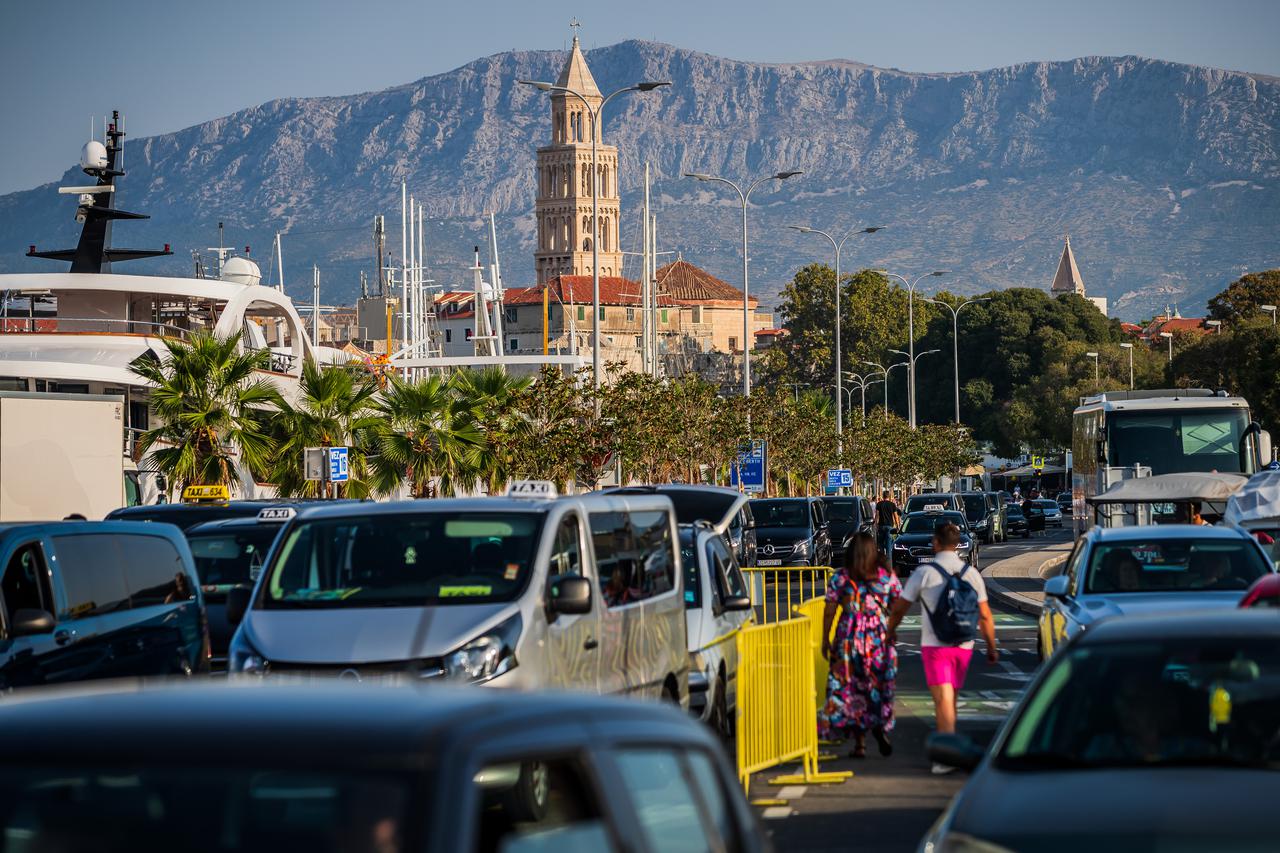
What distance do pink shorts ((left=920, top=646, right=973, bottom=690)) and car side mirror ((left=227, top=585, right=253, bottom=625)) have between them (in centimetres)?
466

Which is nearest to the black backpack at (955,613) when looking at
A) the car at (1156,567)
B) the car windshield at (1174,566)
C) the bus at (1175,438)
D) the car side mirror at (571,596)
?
the car at (1156,567)

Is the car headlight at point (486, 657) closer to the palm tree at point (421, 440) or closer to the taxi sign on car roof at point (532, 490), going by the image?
the taxi sign on car roof at point (532, 490)

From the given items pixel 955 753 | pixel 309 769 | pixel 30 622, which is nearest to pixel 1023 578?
pixel 30 622

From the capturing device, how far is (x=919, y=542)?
44.2 meters

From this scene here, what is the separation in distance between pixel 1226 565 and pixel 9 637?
9.59m

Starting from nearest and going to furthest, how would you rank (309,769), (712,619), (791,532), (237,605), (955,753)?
(309,769) → (955,753) → (237,605) → (712,619) → (791,532)

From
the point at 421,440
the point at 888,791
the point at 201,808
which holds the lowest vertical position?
the point at 888,791

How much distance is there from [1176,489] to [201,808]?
29.8m

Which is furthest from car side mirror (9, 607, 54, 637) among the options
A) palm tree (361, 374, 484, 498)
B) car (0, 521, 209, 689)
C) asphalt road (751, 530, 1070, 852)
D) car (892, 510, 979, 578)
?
car (892, 510, 979, 578)

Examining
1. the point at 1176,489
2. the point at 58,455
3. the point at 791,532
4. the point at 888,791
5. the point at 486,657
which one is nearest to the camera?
the point at 486,657

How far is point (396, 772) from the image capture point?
355cm

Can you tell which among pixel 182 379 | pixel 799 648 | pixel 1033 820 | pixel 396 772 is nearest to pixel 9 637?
pixel 799 648

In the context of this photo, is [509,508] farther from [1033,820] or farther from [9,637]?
[1033,820]

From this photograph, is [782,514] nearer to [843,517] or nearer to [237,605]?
[843,517]
